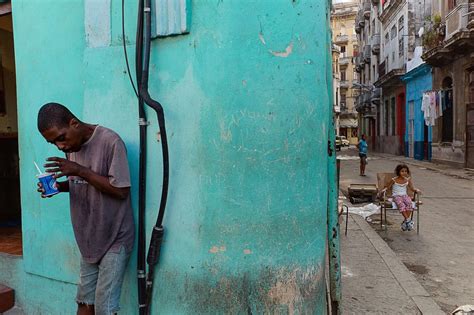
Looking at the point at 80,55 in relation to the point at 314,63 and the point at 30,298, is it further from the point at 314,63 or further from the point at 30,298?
the point at 30,298

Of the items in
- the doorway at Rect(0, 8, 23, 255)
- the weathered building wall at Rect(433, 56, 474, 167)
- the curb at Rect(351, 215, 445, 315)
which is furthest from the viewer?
the weathered building wall at Rect(433, 56, 474, 167)

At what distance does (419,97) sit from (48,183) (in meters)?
24.6

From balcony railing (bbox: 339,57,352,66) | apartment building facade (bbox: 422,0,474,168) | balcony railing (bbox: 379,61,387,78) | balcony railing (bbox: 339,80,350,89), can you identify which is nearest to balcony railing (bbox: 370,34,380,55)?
balcony railing (bbox: 379,61,387,78)

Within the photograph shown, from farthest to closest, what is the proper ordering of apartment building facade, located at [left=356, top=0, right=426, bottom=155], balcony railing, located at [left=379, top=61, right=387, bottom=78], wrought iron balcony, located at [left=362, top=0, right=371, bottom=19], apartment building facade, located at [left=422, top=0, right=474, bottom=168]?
wrought iron balcony, located at [left=362, top=0, right=371, bottom=19] < balcony railing, located at [left=379, top=61, right=387, bottom=78] < apartment building facade, located at [left=356, top=0, right=426, bottom=155] < apartment building facade, located at [left=422, top=0, right=474, bottom=168]

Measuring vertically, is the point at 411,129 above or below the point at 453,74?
below

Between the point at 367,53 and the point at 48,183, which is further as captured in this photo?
the point at 367,53

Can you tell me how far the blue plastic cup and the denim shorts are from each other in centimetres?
49

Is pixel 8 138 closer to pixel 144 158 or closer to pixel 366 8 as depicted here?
pixel 144 158

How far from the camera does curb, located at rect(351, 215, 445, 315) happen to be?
11.7 ft

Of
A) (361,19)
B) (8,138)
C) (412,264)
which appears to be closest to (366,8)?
(361,19)

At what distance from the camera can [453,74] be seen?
18.9 meters

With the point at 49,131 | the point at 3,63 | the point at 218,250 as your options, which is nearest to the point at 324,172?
the point at 218,250

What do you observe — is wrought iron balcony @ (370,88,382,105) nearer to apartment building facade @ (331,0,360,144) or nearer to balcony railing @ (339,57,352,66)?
apartment building facade @ (331,0,360,144)

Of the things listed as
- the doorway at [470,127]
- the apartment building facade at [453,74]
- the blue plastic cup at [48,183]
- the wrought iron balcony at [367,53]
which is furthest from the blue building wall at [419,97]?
the blue plastic cup at [48,183]
